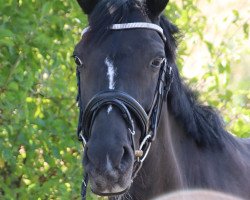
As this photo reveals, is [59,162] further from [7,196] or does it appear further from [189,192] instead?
[189,192]

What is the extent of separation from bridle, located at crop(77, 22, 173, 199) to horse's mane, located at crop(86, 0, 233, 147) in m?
0.07

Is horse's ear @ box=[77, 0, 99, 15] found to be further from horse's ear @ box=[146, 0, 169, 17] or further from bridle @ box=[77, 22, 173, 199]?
horse's ear @ box=[146, 0, 169, 17]

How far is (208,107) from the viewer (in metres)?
4.28

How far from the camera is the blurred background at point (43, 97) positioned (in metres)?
4.88

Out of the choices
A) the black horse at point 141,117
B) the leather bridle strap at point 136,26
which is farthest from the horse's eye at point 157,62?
the leather bridle strap at point 136,26

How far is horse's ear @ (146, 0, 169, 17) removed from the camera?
3.80m

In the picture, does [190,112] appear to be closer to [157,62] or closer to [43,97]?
[157,62]

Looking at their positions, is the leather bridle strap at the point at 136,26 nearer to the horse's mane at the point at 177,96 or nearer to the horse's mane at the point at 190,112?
the horse's mane at the point at 177,96

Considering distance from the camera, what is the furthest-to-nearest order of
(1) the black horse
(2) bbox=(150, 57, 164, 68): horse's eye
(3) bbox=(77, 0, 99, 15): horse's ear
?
(3) bbox=(77, 0, 99, 15): horse's ear, (2) bbox=(150, 57, 164, 68): horse's eye, (1) the black horse

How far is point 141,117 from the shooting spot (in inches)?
138

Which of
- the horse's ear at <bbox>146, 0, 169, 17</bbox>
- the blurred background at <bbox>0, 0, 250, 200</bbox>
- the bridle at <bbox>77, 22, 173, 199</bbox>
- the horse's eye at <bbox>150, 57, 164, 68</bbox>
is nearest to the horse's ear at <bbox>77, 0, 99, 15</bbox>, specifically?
the bridle at <bbox>77, 22, 173, 199</bbox>

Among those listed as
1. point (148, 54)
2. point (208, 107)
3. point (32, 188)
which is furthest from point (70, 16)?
point (148, 54)

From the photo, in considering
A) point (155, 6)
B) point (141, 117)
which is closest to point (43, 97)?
point (155, 6)

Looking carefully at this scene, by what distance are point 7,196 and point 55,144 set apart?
50 centimetres
